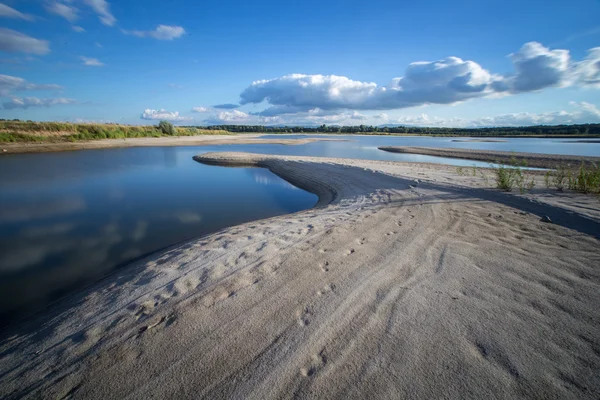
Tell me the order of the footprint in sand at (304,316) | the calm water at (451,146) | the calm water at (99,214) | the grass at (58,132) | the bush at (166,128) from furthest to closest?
the bush at (166,128) < the grass at (58,132) < the calm water at (451,146) < the calm water at (99,214) < the footprint in sand at (304,316)

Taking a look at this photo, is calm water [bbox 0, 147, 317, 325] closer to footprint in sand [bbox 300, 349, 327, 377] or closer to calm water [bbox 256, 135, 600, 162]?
footprint in sand [bbox 300, 349, 327, 377]

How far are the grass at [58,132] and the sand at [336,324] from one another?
1686 inches

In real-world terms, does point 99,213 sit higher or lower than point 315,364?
lower

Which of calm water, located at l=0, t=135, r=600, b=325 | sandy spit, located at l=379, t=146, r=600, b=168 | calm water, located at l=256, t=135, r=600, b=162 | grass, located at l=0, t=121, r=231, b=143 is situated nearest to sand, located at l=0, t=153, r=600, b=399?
calm water, located at l=0, t=135, r=600, b=325

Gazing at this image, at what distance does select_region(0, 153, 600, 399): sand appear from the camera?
7.63ft

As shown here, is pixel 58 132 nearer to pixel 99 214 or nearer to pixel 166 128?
pixel 166 128

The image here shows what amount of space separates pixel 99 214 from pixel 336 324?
11335 millimetres

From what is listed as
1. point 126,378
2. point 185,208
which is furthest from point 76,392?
point 185,208

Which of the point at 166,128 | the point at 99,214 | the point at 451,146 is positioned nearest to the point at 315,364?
the point at 99,214

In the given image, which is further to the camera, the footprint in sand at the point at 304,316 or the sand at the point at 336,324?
the footprint in sand at the point at 304,316

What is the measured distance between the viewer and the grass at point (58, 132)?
32344 mm

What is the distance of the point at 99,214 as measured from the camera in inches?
409

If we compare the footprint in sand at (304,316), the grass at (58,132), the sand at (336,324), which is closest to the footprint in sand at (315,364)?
the sand at (336,324)

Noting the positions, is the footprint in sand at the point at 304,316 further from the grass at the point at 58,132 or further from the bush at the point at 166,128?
the bush at the point at 166,128
